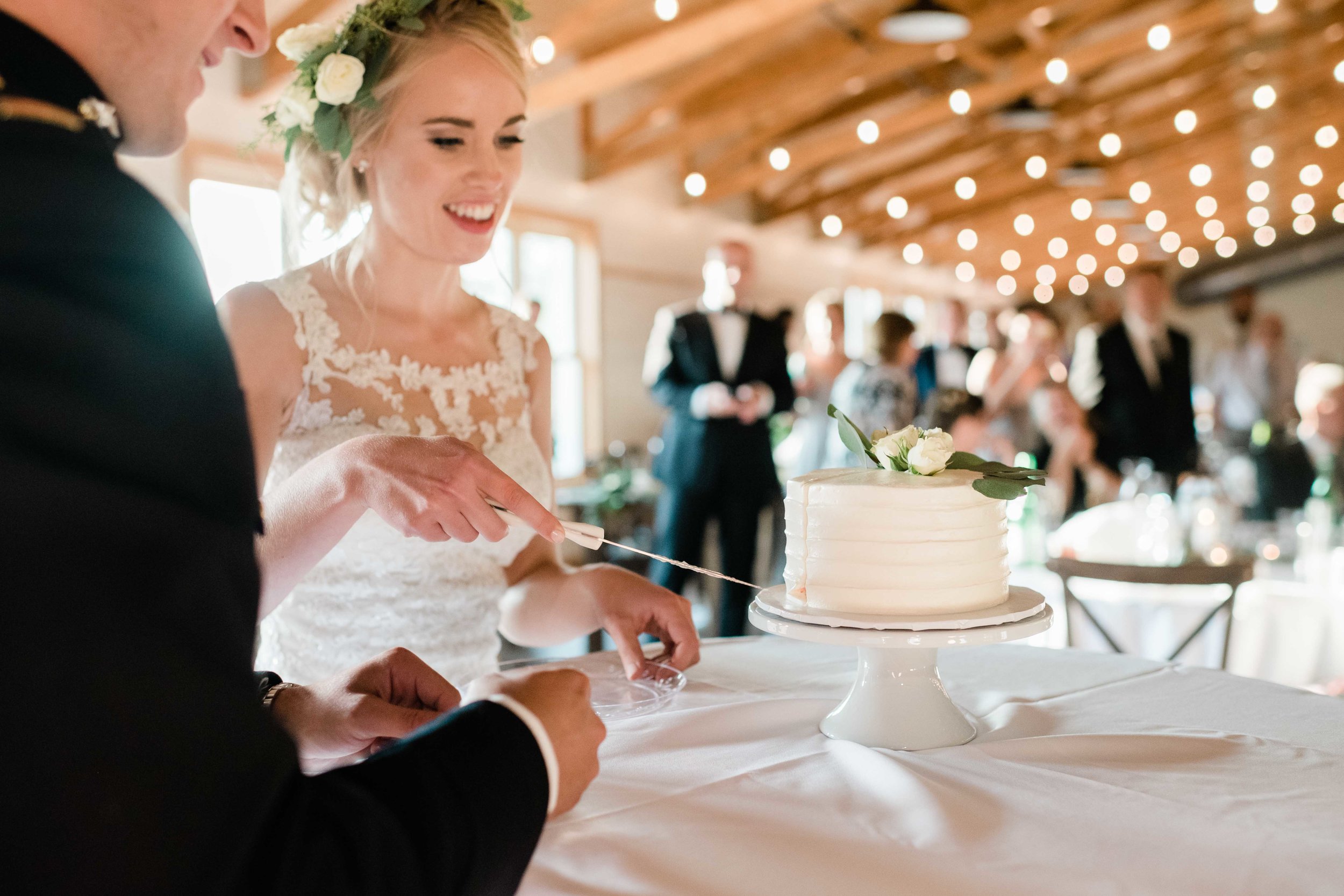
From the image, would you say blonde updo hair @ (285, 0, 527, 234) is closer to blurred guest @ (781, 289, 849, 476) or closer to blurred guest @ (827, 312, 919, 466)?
blurred guest @ (827, 312, 919, 466)

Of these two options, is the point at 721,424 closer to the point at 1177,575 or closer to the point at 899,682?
the point at 1177,575

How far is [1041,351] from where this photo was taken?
556cm

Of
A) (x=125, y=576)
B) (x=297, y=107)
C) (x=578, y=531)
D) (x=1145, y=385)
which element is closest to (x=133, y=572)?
(x=125, y=576)

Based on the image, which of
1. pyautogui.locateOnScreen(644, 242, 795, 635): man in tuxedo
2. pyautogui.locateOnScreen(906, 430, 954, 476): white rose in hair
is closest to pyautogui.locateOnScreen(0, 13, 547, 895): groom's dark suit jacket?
pyautogui.locateOnScreen(906, 430, 954, 476): white rose in hair

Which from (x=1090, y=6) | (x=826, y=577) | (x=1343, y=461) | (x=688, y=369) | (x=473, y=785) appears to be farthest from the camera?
(x=1090, y=6)

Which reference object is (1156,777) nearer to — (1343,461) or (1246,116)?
(1343,461)

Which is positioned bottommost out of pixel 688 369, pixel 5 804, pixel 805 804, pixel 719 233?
pixel 805 804

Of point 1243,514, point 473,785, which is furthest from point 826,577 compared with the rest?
point 1243,514

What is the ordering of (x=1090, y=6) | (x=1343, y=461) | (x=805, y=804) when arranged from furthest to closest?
(x=1090, y=6) < (x=1343, y=461) < (x=805, y=804)

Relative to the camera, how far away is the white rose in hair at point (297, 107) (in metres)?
1.70

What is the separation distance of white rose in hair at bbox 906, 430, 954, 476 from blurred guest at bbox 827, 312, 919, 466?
139 inches

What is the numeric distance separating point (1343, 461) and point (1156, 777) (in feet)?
10.7

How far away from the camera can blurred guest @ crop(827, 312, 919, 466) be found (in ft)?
16.2

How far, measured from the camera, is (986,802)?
92 centimetres
